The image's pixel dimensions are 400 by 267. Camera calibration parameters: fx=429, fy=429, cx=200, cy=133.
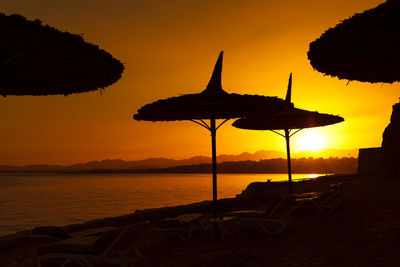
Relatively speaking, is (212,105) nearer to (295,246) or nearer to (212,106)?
(212,106)

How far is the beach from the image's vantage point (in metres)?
5.45

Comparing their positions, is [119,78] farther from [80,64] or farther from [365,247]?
[365,247]

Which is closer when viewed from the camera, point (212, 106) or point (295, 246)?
point (295, 246)

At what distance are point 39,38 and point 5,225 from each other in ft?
111

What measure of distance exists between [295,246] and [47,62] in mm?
4245

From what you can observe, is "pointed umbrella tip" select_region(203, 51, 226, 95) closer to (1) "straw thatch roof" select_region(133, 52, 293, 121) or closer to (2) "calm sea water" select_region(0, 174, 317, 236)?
(1) "straw thatch roof" select_region(133, 52, 293, 121)

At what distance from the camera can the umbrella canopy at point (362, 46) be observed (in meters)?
4.79

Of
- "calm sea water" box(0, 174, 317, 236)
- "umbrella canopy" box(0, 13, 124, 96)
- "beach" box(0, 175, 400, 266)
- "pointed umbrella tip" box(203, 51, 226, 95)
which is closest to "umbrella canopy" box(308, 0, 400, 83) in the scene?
"pointed umbrella tip" box(203, 51, 226, 95)

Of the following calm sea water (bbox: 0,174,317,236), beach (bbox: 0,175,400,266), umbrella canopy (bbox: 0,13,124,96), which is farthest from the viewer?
calm sea water (bbox: 0,174,317,236)

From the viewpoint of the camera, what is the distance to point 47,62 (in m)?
4.68

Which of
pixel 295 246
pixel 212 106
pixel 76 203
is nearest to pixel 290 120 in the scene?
pixel 212 106

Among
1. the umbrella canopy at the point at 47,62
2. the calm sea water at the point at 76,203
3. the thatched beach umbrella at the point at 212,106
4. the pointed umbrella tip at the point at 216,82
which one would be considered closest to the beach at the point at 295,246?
the thatched beach umbrella at the point at 212,106

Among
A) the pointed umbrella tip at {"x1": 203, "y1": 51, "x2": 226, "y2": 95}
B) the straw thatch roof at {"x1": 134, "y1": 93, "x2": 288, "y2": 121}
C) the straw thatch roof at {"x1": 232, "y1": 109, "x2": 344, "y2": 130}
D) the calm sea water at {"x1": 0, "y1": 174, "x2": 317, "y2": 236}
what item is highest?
the pointed umbrella tip at {"x1": 203, "y1": 51, "x2": 226, "y2": 95}

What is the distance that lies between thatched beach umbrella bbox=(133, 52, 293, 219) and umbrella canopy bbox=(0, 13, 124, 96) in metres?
1.36
